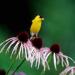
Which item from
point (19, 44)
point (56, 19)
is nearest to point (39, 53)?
point (19, 44)

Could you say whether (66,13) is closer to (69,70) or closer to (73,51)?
(73,51)

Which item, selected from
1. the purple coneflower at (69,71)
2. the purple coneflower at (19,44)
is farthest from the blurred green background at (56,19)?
the purple coneflower at (69,71)

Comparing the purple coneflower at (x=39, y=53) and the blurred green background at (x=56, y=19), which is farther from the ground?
the blurred green background at (x=56, y=19)

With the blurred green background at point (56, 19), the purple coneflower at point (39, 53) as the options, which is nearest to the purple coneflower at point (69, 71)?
the purple coneflower at point (39, 53)

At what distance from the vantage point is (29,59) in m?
1.75

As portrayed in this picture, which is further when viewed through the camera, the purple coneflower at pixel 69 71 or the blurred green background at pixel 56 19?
the blurred green background at pixel 56 19

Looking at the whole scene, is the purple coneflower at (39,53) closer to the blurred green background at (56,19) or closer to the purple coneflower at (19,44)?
the purple coneflower at (19,44)

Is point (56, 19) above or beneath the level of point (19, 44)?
above

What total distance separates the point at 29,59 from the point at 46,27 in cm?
348

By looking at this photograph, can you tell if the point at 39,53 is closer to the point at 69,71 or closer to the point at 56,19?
the point at 69,71

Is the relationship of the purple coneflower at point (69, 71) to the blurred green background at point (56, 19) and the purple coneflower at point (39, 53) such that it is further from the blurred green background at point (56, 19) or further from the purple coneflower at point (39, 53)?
the blurred green background at point (56, 19)

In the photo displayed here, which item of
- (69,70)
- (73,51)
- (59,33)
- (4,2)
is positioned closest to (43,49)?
(69,70)

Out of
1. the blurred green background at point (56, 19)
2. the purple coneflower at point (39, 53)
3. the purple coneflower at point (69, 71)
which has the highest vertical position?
the blurred green background at point (56, 19)

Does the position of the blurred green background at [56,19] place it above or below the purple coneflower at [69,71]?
above
